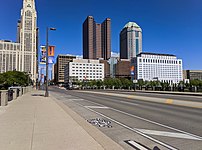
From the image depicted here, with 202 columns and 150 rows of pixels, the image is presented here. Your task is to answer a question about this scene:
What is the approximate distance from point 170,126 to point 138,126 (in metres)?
1.29

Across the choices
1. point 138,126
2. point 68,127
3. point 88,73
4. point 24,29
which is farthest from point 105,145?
point 88,73

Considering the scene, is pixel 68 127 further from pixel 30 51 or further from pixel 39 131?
pixel 30 51

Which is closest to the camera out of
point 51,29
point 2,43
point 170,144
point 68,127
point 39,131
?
point 170,144

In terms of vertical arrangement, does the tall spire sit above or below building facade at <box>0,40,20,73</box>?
above

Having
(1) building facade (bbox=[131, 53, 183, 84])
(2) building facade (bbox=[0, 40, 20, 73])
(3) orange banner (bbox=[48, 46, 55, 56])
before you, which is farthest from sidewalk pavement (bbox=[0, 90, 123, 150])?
(1) building facade (bbox=[131, 53, 183, 84])

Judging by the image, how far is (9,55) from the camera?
12475cm

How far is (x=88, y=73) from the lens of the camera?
18038 centimetres

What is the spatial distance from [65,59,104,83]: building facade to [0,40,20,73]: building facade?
4886 cm

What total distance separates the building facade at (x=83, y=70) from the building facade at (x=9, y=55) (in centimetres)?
4886

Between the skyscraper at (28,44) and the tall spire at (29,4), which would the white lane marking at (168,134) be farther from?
the tall spire at (29,4)

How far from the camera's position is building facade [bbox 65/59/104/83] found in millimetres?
171125

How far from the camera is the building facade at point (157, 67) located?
17562 cm

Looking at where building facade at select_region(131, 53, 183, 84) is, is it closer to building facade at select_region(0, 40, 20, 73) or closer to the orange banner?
building facade at select_region(0, 40, 20, 73)

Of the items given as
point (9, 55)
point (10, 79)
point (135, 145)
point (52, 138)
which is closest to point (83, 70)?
point (9, 55)
